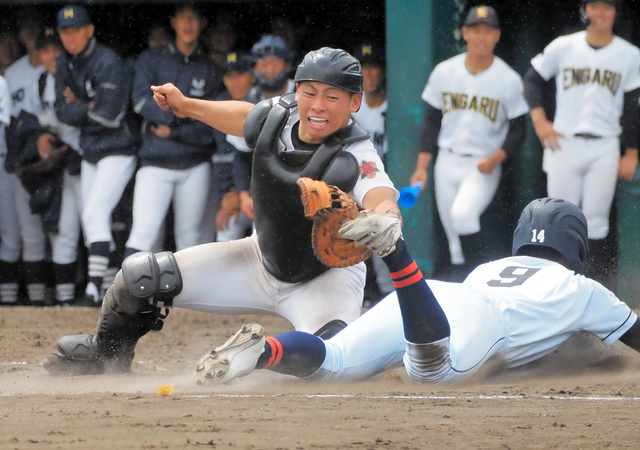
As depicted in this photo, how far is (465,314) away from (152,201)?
11.8 feet

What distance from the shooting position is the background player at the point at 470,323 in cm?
342

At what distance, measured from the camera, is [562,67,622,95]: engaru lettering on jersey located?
20.5ft

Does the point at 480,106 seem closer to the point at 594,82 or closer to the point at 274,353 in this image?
the point at 594,82

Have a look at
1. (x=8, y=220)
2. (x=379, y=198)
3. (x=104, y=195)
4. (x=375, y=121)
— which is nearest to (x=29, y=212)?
(x=8, y=220)

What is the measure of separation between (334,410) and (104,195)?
158 inches

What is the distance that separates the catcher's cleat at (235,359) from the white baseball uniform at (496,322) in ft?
1.15

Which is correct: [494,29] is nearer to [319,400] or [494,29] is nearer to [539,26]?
[539,26]

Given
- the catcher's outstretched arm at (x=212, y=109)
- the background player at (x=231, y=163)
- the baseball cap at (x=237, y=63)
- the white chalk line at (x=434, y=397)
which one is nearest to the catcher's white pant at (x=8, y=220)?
the background player at (x=231, y=163)

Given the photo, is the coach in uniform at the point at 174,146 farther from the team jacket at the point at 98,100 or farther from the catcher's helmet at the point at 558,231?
the catcher's helmet at the point at 558,231

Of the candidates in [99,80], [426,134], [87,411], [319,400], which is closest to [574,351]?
[319,400]

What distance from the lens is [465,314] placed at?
3705 millimetres

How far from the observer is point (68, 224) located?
7.30 metres

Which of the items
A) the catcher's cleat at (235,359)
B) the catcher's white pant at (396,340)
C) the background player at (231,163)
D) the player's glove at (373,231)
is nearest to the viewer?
the player's glove at (373,231)

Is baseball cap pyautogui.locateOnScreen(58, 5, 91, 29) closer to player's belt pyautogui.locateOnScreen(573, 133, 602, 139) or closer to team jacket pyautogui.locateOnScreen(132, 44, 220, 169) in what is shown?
team jacket pyautogui.locateOnScreen(132, 44, 220, 169)
